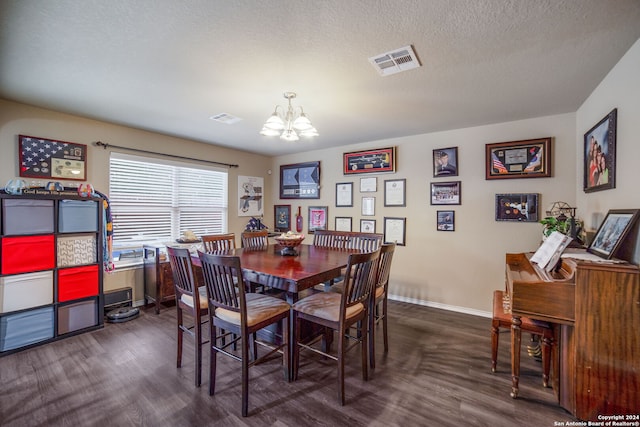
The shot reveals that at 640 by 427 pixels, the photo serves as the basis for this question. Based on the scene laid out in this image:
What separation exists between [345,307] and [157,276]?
9.12 feet

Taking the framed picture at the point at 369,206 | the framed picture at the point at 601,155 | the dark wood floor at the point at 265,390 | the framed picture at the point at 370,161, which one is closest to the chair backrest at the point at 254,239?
the dark wood floor at the point at 265,390

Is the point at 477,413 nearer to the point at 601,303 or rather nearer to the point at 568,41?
the point at 601,303

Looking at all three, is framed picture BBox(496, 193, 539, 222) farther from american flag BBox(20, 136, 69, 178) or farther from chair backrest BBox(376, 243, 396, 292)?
american flag BBox(20, 136, 69, 178)

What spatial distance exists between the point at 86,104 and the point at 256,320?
9.33ft

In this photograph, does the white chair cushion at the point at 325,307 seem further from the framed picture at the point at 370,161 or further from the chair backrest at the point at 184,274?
the framed picture at the point at 370,161

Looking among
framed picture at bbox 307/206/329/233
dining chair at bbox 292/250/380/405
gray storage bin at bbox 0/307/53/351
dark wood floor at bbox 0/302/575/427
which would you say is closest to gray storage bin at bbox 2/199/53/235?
gray storage bin at bbox 0/307/53/351

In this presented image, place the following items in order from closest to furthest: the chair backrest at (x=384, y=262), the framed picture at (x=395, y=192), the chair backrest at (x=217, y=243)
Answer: the chair backrest at (x=384, y=262) < the chair backrest at (x=217, y=243) < the framed picture at (x=395, y=192)

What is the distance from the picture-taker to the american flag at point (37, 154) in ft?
9.36

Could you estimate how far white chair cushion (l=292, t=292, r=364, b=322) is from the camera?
1.99 m

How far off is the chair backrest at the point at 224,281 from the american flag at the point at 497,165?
3253mm

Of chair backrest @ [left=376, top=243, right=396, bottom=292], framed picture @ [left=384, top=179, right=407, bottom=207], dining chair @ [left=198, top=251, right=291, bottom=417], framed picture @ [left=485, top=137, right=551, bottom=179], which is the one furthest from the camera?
framed picture @ [left=384, top=179, right=407, bottom=207]

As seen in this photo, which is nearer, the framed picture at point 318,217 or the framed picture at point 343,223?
the framed picture at point 343,223

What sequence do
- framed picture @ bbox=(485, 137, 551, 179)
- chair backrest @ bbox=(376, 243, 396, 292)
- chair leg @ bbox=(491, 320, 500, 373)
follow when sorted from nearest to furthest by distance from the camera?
chair leg @ bbox=(491, 320, 500, 373) → chair backrest @ bbox=(376, 243, 396, 292) → framed picture @ bbox=(485, 137, 551, 179)

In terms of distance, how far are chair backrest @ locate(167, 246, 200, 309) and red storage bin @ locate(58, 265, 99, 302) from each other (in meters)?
1.47
